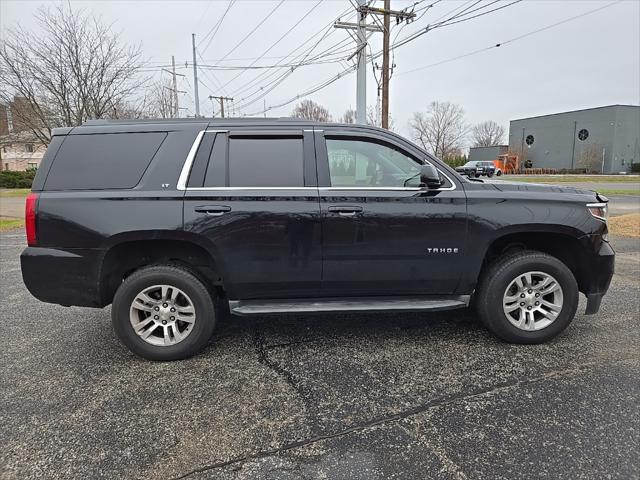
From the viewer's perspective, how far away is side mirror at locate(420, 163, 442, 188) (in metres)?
3.28

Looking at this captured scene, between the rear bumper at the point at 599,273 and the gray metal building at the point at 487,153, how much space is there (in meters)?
67.9

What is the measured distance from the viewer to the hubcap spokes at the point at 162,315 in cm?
330

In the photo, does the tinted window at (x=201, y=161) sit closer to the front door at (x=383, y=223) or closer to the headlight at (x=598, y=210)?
the front door at (x=383, y=223)

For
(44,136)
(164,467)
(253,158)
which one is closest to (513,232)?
(253,158)

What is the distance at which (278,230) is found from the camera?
3.28 m

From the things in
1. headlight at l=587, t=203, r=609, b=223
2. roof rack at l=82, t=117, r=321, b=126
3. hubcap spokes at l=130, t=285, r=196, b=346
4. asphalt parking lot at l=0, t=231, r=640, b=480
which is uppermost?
roof rack at l=82, t=117, r=321, b=126

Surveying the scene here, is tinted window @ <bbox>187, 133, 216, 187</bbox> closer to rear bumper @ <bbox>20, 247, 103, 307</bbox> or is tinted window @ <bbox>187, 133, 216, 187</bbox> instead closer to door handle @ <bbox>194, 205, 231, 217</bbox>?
door handle @ <bbox>194, 205, 231, 217</bbox>

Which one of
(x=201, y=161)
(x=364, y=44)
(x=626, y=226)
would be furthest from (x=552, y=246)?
(x=364, y=44)

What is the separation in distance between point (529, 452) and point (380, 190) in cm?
206

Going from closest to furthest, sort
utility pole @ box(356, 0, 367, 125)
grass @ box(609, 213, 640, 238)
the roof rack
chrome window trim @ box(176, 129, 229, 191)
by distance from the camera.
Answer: chrome window trim @ box(176, 129, 229, 191) → the roof rack → grass @ box(609, 213, 640, 238) → utility pole @ box(356, 0, 367, 125)

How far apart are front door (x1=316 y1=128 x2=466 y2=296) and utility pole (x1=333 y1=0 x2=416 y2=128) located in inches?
382

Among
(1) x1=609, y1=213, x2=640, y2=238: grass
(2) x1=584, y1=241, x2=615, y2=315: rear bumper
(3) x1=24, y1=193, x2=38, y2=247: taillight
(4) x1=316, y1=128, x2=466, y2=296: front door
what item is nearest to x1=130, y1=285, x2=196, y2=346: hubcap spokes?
(3) x1=24, y1=193, x2=38, y2=247: taillight

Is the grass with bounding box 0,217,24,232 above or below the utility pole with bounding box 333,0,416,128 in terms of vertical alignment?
below

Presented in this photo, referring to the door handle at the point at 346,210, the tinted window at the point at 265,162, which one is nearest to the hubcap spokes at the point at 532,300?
the door handle at the point at 346,210
